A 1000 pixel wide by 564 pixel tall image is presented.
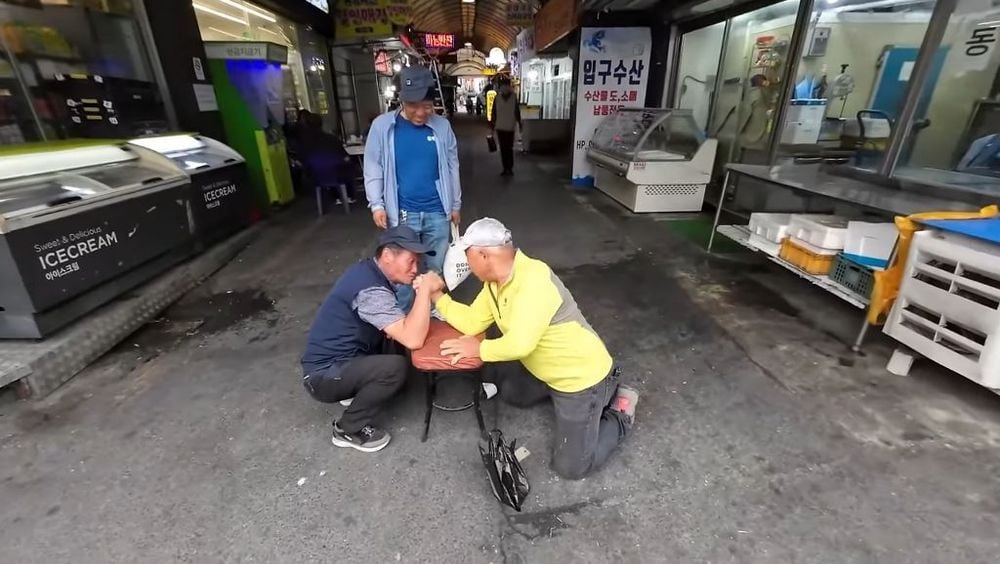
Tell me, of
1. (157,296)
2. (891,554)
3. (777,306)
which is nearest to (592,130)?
(777,306)

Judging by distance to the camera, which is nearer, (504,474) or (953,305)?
(504,474)

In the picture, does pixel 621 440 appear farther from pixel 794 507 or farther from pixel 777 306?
pixel 777 306

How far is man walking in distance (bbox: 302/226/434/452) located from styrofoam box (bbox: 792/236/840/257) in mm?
2814

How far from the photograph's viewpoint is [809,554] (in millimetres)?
1700

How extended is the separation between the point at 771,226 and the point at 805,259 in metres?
0.44

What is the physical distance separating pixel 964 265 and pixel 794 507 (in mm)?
1555

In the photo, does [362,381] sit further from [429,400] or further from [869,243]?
[869,243]

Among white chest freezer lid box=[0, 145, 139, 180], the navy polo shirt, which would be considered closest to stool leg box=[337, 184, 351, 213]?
white chest freezer lid box=[0, 145, 139, 180]

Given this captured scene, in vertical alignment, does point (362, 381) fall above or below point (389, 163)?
below

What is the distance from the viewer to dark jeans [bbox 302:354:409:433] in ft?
6.82

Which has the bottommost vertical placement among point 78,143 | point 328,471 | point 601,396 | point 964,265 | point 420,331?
point 328,471

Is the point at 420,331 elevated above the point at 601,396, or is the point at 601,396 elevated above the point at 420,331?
the point at 420,331

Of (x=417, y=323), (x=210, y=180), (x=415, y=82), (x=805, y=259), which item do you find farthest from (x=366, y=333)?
(x=210, y=180)

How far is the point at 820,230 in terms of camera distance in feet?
10.2
